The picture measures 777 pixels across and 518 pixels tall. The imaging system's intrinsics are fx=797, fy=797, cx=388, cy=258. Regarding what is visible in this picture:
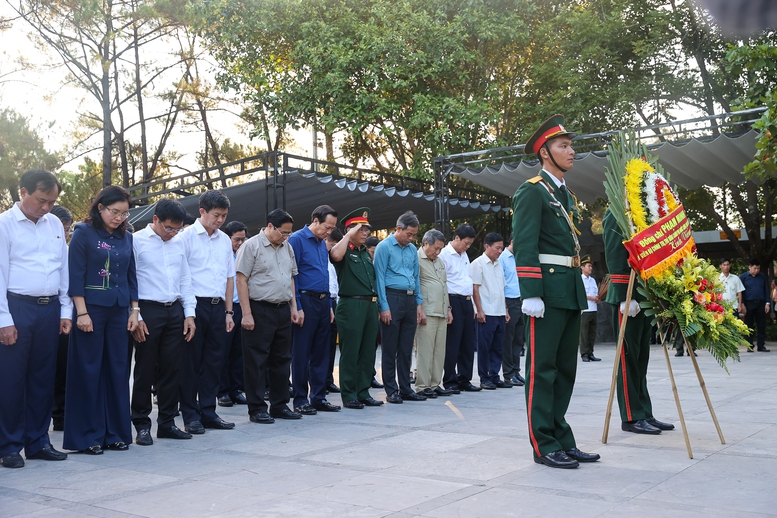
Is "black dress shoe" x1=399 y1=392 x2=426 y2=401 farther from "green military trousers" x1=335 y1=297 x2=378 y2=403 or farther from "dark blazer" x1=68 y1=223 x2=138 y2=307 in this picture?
"dark blazer" x1=68 y1=223 x2=138 y2=307

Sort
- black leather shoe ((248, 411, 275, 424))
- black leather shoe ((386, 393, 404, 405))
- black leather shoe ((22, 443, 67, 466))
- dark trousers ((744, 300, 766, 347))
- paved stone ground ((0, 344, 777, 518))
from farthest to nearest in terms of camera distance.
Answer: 1. dark trousers ((744, 300, 766, 347))
2. black leather shoe ((386, 393, 404, 405))
3. black leather shoe ((248, 411, 275, 424))
4. black leather shoe ((22, 443, 67, 466))
5. paved stone ground ((0, 344, 777, 518))

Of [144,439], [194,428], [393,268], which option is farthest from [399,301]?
[144,439]

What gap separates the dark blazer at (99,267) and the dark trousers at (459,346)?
13.8 feet

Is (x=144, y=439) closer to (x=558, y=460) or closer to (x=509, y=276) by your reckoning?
(x=558, y=460)

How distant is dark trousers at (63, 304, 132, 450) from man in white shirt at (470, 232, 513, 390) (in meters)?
4.59

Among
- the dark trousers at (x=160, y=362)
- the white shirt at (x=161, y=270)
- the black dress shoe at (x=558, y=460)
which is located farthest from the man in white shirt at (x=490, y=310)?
the black dress shoe at (x=558, y=460)

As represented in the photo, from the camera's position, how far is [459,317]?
8.94 meters

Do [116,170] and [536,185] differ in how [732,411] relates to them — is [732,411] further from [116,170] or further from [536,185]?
[116,170]

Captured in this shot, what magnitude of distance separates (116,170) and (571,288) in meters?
26.6

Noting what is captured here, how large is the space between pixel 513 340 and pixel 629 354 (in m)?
3.86

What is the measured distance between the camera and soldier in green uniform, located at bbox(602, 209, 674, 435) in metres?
5.75

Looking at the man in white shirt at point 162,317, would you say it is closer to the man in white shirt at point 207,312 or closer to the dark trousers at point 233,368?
the man in white shirt at point 207,312

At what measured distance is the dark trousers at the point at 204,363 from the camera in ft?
20.3

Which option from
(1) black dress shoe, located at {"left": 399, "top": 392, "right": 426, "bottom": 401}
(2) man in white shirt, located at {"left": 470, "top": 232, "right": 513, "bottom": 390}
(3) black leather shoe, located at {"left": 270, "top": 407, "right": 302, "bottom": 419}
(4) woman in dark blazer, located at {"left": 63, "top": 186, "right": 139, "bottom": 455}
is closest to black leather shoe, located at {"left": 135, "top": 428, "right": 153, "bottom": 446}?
(4) woman in dark blazer, located at {"left": 63, "top": 186, "right": 139, "bottom": 455}
